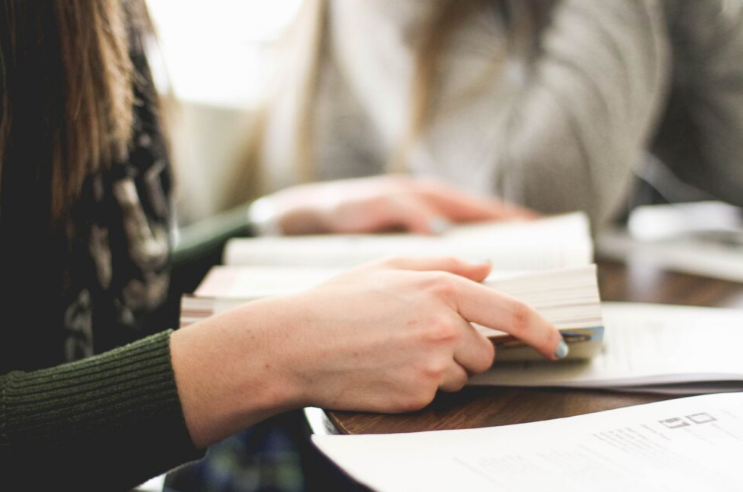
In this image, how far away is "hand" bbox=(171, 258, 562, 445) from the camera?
0.44m

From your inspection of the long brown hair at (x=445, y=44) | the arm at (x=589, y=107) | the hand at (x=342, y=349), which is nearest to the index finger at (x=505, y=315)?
the hand at (x=342, y=349)

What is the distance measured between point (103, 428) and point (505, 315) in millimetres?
293

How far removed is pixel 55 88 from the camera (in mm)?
563

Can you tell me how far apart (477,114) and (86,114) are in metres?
0.81

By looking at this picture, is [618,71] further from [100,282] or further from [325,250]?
[100,282]

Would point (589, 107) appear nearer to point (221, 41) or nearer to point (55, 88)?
point (55, 88)

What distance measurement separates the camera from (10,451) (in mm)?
436

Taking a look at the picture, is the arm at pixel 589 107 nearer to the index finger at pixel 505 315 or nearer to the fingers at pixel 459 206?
the fingers at pixel 459 206

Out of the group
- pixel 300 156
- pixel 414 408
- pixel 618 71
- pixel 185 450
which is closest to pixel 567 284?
pixel 414 408

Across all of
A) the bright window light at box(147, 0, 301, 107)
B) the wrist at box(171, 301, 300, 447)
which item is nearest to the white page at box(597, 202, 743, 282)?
the wrist at box(171, 301, 300, 447)

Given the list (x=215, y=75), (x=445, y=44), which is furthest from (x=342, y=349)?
(x=215, y=75)

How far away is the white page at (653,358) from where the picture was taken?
466 mm

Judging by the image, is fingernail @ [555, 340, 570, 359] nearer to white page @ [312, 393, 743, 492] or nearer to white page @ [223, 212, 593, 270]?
white page @ [312, 393, 743, 492]

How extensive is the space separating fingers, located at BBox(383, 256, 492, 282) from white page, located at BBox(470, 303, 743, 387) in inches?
3.1
